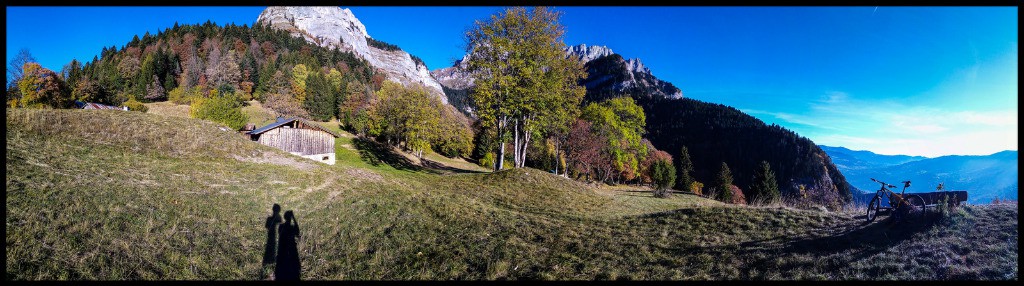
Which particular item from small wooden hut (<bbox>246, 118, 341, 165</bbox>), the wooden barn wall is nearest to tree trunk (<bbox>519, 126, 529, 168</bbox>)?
small wooden hut (<bbox>246, 118, 341, 165</bbox>)

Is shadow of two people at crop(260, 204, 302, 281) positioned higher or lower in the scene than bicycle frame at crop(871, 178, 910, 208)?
lower

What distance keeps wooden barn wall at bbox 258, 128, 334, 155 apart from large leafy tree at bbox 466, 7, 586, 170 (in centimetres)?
2571

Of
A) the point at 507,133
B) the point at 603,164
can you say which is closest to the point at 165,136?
the point at 507,133

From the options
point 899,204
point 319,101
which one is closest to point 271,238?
point 899,204

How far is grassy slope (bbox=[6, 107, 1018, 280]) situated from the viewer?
602 centimetres

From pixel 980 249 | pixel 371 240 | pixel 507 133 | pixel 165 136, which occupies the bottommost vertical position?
pixel 371 240

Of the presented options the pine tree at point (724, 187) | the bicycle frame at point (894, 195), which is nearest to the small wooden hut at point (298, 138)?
the bicycle frame at point (894, 195)

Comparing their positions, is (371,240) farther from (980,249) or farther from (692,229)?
(980,249)

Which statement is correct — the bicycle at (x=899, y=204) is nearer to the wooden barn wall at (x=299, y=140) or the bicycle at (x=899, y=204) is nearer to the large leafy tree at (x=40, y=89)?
the wooden barn wall at (x=299, y=140)

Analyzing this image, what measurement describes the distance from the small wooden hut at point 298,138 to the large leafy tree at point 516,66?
23049mm

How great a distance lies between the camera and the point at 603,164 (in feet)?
140

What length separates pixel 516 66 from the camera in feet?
76.2

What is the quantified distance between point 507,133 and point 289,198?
1410 cm

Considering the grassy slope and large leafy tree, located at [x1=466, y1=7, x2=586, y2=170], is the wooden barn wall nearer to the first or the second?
the grassy slope
